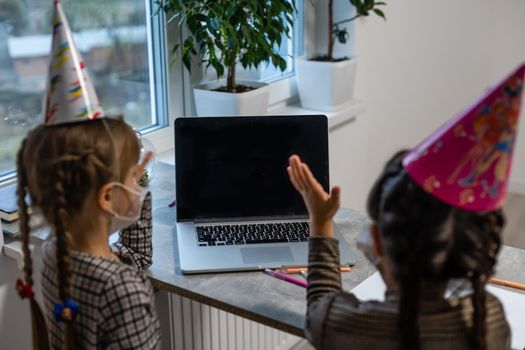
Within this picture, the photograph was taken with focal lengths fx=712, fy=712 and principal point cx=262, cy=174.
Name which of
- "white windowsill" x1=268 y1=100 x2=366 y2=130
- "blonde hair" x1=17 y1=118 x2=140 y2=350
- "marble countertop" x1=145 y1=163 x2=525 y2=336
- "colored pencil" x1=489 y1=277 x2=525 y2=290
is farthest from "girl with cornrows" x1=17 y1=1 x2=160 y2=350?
"white windowsill" x1=268 y1=100 x2=366 y2=130

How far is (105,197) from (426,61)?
2423mm

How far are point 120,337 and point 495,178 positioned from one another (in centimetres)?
58

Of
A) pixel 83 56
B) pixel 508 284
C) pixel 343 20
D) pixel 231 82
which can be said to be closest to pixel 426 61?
pixel 343 20

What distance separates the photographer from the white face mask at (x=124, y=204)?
43.4 inches

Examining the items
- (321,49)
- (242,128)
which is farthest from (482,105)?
(321,49)

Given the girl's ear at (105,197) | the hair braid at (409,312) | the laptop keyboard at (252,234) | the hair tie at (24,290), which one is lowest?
the laptop keyboard at (252,234)

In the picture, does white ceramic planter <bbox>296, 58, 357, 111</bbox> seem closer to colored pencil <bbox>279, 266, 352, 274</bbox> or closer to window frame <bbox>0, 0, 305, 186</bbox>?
window frame <bbox>0, 0, 305, 186</bbox>

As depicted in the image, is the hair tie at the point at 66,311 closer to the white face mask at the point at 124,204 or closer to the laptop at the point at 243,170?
the white face mask at the point at 124,204

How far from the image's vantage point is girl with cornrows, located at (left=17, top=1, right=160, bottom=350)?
1038 mm

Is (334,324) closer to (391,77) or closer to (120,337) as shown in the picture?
(120,337)

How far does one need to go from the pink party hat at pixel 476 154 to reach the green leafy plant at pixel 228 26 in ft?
3.55

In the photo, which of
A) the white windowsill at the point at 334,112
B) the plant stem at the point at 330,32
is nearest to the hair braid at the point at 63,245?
the white windowsill at the point at 334,112

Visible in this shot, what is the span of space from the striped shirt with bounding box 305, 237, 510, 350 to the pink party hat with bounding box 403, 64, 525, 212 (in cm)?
16

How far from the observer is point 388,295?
3.32 feet
